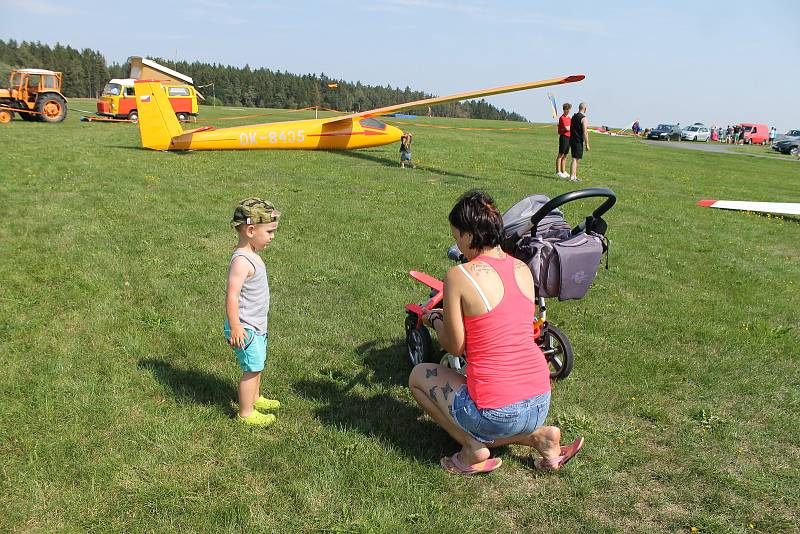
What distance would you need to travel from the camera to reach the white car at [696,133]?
5631cm

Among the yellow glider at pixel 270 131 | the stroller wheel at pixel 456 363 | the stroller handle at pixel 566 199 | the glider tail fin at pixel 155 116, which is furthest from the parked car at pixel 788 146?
the stroller wheel at pixel 456 363

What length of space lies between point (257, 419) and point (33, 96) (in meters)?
30.4

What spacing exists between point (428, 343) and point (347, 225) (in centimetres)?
518

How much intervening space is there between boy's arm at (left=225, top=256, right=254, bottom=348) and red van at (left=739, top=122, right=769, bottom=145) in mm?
71039

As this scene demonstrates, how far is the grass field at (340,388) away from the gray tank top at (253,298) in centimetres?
79

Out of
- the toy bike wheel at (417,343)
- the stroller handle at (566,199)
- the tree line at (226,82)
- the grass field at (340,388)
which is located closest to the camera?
the grass field at (340,388)

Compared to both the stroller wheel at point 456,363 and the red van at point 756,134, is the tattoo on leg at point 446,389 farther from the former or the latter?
the red van at point 756,134

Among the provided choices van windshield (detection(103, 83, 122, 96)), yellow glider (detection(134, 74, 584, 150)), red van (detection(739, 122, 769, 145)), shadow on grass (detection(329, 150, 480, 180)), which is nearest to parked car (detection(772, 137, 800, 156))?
red van (detection(739, 122, 769, 145))

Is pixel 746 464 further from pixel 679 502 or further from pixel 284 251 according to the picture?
pixel 284 251

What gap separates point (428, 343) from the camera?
4816 millimetres

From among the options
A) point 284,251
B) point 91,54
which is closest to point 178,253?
point 284,251

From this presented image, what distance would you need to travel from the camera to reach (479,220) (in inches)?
131

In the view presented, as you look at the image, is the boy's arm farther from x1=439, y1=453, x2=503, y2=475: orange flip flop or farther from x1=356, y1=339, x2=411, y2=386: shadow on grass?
x1=439, y1=453, x2=503, y2=475: orange flip flop

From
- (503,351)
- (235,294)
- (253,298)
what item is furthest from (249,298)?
(503,351)
